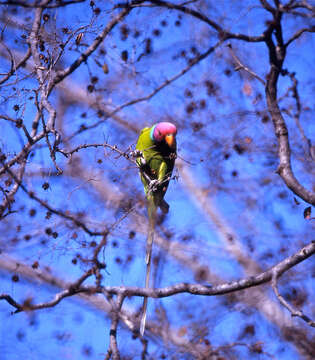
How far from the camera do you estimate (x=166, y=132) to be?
16.0 feet

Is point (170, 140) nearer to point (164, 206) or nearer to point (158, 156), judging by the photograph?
point (158, 156)

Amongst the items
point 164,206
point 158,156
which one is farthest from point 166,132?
point 164,206

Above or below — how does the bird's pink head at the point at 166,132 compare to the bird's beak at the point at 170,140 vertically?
above

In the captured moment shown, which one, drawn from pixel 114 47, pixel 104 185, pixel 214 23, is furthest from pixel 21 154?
pixel 214 23

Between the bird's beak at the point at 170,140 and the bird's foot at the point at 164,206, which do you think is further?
the bird's foot at the point at 164,206

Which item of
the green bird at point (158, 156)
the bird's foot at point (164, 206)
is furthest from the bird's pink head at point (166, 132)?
the bird's foot at point (164, 206)

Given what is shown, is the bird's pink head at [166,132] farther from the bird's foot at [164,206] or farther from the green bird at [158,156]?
the bird's foot at [164,206]

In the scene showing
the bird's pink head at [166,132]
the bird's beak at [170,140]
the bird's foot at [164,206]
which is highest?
the bird's pink head at [166,132]

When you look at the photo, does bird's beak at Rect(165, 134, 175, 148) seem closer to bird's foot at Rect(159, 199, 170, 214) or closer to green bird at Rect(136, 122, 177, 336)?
green bird at Rect(136, 122, 177, 336)

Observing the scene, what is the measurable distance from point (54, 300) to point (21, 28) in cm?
264

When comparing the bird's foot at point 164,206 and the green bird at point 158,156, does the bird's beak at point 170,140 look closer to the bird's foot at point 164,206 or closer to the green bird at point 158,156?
the green bird at point 158,156

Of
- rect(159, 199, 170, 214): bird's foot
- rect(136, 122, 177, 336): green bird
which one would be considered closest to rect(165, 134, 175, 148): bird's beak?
rect(136, 122, 177, 336): green bird

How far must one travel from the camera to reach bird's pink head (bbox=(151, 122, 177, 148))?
487cm

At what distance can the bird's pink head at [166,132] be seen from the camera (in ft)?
16.0
